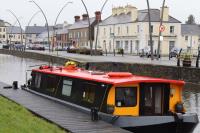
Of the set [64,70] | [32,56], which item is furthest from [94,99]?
[32,56]

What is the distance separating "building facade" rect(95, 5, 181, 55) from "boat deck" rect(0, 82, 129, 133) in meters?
54.4

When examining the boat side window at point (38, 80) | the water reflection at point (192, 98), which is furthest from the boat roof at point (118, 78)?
the water reflection at point (192, 98)

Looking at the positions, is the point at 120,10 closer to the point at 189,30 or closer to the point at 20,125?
the point at 189,30

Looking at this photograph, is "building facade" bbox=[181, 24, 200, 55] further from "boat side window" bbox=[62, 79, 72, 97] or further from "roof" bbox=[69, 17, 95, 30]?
"boat side window" bbox=[62, 79, 72, 97]

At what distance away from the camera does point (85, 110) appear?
15273 millimetres

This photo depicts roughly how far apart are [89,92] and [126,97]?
1856mm

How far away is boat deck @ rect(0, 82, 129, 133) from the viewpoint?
40.9ft

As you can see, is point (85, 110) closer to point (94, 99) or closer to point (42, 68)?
point (94, 99)

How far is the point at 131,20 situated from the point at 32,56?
1910 cm

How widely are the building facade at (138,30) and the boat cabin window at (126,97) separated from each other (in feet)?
191

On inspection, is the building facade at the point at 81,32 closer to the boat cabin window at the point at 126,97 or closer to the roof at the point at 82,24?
the roof at the point at 82,24

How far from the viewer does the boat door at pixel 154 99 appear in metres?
14.1

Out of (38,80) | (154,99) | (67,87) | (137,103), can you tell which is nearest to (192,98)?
(38,80)

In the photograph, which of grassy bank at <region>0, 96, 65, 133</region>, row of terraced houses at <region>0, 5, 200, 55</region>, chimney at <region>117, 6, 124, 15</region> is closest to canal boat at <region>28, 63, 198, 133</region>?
grassy bank at <region>0, 96, 65, 133</region>
